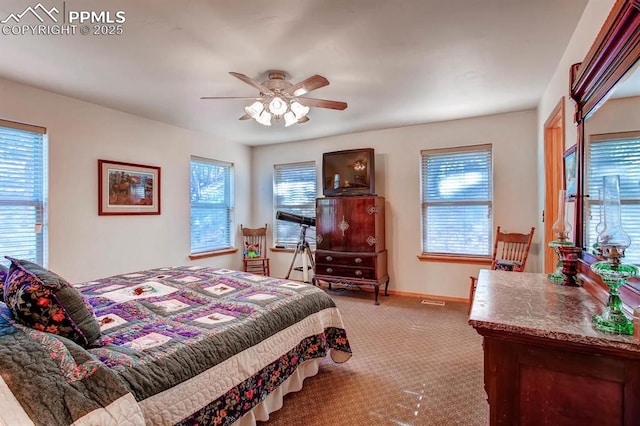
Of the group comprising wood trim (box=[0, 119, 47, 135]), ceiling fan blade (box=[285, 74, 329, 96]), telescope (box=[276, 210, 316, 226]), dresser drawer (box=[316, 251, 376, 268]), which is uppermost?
ceiling fan blade (box=[285, 74, 329, 96])

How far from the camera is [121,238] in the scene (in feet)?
11.7

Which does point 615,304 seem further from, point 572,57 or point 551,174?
point 551,174

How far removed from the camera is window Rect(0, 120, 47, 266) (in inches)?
108

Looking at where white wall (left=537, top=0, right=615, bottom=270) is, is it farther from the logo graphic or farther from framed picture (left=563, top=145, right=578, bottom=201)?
the logo graphic

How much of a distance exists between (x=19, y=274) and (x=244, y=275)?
156cm

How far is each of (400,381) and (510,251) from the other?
Result: 7.79 ft

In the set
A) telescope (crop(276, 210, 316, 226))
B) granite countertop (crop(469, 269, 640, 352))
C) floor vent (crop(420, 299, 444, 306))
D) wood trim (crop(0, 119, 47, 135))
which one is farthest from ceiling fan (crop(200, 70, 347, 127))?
floor vent (crop(420, 299, 444, 306))

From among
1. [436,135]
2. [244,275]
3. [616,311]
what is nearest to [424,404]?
[616,311]

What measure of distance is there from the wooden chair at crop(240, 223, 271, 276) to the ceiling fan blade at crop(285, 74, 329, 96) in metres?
3.15

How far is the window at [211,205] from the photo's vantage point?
4.55 m

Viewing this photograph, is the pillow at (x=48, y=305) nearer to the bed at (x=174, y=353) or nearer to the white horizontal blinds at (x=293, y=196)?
the bed at (x=174, y=353)

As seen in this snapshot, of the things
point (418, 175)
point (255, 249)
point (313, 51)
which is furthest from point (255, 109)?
point (255, 249)

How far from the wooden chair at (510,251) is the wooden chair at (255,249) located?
3.18 m

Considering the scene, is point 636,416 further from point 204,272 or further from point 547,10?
point 204,272
